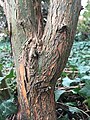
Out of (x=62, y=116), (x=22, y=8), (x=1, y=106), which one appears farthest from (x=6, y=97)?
(x=22, y=8)

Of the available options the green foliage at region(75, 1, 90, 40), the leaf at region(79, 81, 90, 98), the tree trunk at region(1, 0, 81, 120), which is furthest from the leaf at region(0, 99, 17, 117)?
the green foliage at region(75, 1, 90, 40)

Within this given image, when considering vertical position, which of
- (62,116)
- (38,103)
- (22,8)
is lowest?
(62,116)

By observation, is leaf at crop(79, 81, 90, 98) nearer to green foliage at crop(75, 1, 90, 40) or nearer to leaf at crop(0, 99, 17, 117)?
leaf at crop(0, 99, 17, 117)

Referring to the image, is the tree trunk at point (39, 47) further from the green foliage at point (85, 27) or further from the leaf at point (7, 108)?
the green foliage at point (85, 27)

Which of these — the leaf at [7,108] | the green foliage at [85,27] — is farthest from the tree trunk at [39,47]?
the green foliage at [85,27]

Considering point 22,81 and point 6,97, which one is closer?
point 22,81

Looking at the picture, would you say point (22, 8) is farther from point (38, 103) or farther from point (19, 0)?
point (38, 103)

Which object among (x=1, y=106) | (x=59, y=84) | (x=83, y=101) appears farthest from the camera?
(x=59, y=84)

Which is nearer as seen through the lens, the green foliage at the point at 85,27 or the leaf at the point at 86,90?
the leaf at the point at 86,90
